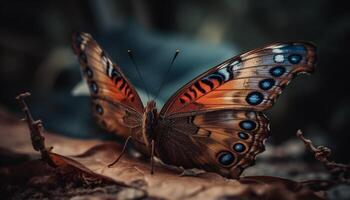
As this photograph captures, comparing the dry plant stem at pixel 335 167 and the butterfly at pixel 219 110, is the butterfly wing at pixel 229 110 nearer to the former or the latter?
the butterfly at pixel 219 110

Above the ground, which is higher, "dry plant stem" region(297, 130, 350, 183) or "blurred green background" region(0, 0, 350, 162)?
"blurred green background" region(0, 0, 350, 162)

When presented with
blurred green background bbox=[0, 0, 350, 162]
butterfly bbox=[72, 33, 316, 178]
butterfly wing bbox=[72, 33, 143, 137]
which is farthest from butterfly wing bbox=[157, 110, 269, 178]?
blurred green background bbox=[0, 0, 350, 162]

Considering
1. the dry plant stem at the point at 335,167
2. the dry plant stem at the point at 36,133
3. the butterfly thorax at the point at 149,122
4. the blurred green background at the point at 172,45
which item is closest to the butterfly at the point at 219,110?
the butterfly thorax at the point at 149,122

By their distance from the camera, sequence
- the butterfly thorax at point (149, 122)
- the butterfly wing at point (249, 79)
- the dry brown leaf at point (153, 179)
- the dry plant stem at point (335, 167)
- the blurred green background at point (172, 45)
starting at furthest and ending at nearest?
1. the blurred green background at point (172, 45)
2. the butterfly thorax at point (149, 122)
3. the butterfly wing at point (249, 79)
4. the dry plant stem at point (335, 167)
5. the dry brown leaf at point (153, 179)

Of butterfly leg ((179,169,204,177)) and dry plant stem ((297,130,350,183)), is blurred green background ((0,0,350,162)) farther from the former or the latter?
dry plant stem ((297,130,350,183))

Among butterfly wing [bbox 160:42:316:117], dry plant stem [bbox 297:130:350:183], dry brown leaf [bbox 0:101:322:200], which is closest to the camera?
dry brown leaf [bbox 0:101:322:200]

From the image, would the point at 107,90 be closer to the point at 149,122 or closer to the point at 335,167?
Answer: the point at 149,122
